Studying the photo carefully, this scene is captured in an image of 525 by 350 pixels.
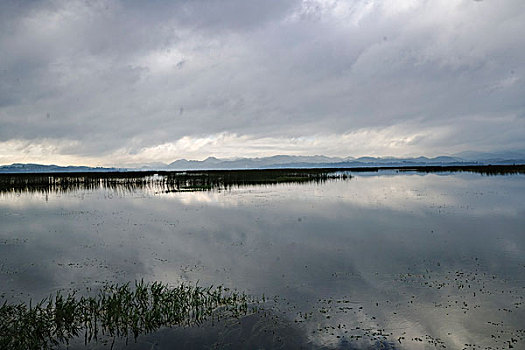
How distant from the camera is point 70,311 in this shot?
8.15 m

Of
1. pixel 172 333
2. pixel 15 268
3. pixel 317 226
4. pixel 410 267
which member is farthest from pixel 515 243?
pixel 15 268

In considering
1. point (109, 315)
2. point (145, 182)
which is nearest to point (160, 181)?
point (145, 182)

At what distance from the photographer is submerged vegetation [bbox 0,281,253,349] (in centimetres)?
742

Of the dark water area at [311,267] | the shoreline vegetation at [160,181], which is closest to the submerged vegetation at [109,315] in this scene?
the dark water area at [311,267]

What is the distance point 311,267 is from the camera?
1220 centimetres

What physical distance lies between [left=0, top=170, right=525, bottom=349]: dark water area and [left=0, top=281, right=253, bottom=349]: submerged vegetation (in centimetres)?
41

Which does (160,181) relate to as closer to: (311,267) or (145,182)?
(145,182)

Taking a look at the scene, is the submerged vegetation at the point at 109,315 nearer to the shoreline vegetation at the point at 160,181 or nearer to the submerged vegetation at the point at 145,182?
the shoreline vegetation at the point at 160,181

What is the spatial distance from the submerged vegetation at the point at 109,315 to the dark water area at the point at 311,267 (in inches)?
16.2

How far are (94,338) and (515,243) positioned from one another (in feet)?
55.1

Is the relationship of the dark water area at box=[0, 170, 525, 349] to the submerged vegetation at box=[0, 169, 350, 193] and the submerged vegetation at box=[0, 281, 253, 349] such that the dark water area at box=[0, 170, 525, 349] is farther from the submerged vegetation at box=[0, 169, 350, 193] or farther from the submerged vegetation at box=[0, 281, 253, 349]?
the submerged vegetation at box=[0, 169, 350, 193]

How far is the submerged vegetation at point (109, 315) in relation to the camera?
7.42 meters

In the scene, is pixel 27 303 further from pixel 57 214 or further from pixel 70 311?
pixel 57 214

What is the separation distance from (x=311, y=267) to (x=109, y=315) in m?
6.82
